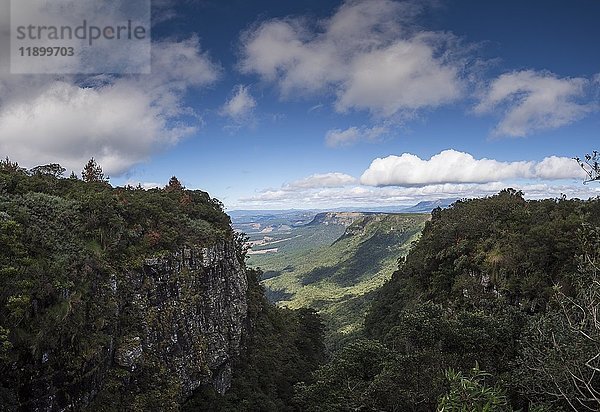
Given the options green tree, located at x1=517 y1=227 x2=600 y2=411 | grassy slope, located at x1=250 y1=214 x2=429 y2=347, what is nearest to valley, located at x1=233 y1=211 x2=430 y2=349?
grassy slope, located at x1=250 y1=214 x2=429 y2=347

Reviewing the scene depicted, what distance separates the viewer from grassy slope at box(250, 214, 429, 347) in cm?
10706

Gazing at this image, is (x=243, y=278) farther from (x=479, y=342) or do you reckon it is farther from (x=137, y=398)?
(x=479, y=342)

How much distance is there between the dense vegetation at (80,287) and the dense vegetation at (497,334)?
25.1ft

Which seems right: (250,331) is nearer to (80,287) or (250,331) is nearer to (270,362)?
(270,362)

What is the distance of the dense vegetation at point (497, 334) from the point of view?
11.8 metres

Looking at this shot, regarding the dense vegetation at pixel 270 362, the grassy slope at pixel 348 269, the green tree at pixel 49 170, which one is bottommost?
the grassy slope at pixel 348 269

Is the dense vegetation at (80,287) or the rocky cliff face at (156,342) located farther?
the rocky cliff face at (156,342)

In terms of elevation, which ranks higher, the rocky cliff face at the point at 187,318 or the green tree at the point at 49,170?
the green tree at the point at 49,170

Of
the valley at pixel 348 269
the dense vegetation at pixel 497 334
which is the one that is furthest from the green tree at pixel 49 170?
the valley at pixel 348 269

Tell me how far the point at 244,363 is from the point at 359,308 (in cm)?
5918

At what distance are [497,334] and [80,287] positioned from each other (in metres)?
17.0

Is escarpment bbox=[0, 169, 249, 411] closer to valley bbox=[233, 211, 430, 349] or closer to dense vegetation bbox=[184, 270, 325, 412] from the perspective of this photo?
dense vegetation bbox=[184, 270, 325, 412]

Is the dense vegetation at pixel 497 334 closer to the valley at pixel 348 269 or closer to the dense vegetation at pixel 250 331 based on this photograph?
the dense vegetation at pixel 250 331

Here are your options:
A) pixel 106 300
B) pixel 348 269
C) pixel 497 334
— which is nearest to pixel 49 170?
pixel 106 300
